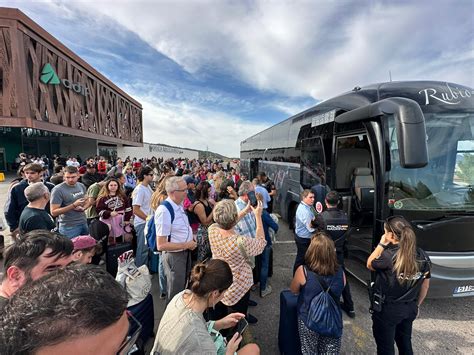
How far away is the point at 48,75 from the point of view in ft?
59.8

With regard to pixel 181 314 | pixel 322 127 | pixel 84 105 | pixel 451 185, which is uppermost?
pixel 84 105

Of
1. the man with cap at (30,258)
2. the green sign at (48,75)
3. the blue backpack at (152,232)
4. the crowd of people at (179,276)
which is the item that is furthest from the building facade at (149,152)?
the man with cap at (30,258)

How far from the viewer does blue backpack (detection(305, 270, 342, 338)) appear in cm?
201

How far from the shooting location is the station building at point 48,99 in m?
15.4

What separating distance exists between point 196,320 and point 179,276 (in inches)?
61.8

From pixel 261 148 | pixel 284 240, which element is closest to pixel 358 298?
pixel 284 240

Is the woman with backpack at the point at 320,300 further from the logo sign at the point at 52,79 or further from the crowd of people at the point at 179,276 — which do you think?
the logo sign at the point at 52,79

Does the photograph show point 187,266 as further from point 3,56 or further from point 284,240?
point 3,56

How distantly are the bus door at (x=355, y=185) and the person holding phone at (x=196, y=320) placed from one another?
3.45m

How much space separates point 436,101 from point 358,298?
3.23 m

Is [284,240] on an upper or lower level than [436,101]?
lower

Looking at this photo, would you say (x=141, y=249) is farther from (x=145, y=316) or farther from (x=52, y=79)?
(x=52, y=79)

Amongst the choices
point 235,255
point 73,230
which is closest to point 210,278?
point 235,255

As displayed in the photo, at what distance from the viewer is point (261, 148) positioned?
11.4m
